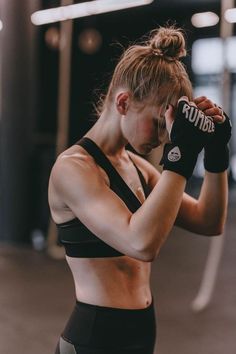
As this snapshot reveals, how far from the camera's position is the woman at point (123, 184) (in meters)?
1.16

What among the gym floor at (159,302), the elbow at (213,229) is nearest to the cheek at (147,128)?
the elbow at (213,229)

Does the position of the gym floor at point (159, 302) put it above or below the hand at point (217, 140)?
below

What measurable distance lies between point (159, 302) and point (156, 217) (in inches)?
111

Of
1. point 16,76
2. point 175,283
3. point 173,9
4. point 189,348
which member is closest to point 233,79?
point 173,9

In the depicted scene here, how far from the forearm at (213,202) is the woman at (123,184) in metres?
0.08

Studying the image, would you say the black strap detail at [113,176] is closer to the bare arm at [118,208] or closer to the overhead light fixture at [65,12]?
the bare arm at [118,208]

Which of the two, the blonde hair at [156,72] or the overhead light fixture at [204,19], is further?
the overhead light fixture at [204,19]

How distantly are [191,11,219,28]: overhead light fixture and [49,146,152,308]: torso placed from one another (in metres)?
7.23

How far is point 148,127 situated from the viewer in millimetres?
1261

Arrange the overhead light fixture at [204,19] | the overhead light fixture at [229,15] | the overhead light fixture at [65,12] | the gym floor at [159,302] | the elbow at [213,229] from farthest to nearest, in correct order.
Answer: the overhead light fixture at [204,19]
the overhead light fixture at [65,12]
the overhead light fixture at [229,15]
the gym floor at [159,302]
the elbow at [213,229]

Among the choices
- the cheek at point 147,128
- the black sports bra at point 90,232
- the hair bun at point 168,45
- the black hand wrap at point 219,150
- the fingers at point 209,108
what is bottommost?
the black sports bra at point 90,232

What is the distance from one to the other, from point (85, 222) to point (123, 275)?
0.17 meters

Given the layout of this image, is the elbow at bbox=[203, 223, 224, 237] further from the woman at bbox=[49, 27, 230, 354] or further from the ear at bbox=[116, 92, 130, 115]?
the ear at bbox=[116, 92, 130, 115]

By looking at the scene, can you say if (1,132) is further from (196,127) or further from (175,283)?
(196,127)
